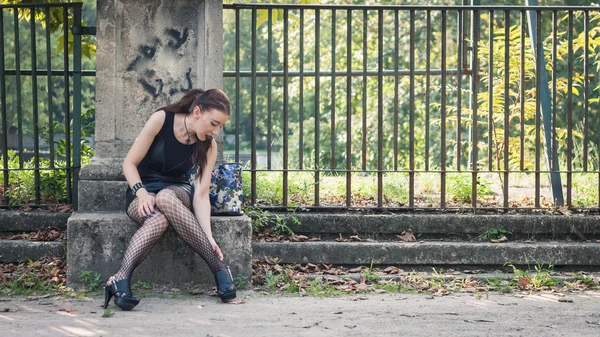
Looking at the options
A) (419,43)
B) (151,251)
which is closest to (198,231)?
(151,251)

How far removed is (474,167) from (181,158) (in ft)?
9.23

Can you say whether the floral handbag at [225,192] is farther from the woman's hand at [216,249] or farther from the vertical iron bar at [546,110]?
the vertical iron bar at [546,110]

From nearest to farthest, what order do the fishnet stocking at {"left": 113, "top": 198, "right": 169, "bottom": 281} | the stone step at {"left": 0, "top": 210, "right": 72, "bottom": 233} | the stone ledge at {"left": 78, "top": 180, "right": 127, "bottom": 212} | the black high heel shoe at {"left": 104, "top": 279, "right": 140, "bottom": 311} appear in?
1. the black high heel shoe at {"left": 104, "top": 279, "right": 140, "bottom": 311}
2. the fishnet stocking at {"left": 113, "top": 198, "right": 169, "bottom": 281}
3. the stone ledge at {"left": 78, "top": 180, "right": 127, "bottom": 212}
4. the stone step at {"left": 0, "top": 210, "right": 72, "bottom": 233}

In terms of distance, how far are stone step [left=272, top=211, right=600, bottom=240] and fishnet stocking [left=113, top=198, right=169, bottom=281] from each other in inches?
63.9

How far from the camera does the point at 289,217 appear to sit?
6.85 metres

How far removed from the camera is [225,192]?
609cm

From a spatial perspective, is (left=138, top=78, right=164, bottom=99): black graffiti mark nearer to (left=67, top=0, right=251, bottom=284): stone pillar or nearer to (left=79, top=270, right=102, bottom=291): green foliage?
(left=67, top=0, right=251, bottom=284): stone pillar

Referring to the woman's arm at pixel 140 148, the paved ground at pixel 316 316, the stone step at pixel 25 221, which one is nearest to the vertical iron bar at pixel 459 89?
the paved ground at pixel 316 316

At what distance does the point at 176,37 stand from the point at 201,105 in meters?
0.99

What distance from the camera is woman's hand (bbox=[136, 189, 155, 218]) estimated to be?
18.0ft

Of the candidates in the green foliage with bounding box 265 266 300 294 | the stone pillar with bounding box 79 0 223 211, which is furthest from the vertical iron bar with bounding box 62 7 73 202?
the green foliage with bounding box 265 266 300 294

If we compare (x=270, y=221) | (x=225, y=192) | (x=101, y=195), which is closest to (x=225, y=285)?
(x=225, y=192)

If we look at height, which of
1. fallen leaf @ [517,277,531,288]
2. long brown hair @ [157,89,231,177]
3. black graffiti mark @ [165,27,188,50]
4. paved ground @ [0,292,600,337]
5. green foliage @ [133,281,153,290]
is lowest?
paved ground @ [0,292,600,337]

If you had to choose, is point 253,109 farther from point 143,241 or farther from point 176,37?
point 143,241
